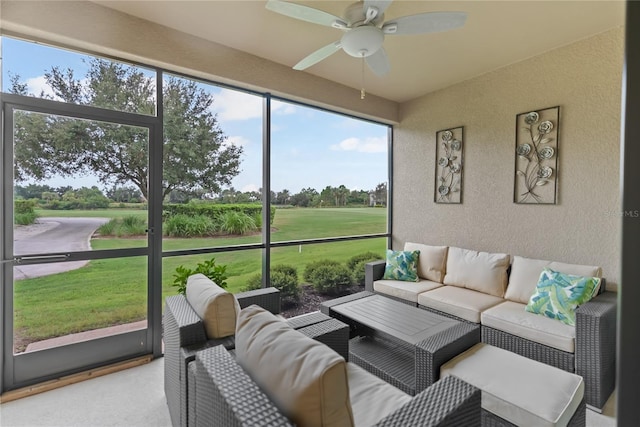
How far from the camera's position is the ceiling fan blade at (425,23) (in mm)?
1910

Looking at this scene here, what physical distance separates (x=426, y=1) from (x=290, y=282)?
10.3ft

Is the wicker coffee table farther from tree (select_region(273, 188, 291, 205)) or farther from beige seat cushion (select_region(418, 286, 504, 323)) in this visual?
tree (select_region(273, 188, 291, 205))

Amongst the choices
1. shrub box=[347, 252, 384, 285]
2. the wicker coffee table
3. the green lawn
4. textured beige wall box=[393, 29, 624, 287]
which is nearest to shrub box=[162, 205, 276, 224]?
the green lawn

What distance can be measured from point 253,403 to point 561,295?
263cm

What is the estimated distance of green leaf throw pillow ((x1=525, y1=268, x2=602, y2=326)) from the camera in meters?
2.45

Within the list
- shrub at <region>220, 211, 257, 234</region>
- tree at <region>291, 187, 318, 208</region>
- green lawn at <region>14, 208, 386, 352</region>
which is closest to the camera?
green lawn at <region>14, 208, 386, 352</region>

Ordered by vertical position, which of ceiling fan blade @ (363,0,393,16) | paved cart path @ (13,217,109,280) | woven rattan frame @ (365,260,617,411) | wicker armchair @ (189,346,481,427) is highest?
ceiling fan blade @ (363,0,393,16)

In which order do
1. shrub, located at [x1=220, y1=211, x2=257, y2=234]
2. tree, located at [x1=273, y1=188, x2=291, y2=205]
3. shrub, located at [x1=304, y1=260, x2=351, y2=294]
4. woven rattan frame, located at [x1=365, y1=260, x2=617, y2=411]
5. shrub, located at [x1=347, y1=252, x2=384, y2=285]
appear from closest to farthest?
1. woven rattan frame, located at [x1=365, y1=260, x2=617, y2=411]
2. shrub, located at [x1=220, y1=211, x2=257, y2=234]
3. tree, located at [x1=273, y1=188, x2=291, y2=205]
4. shrub, located at [x1=304, y1=260, x2=351, y2=294]
5. shrub, located at [x1=347, y1=252, x2=384, y2=285]

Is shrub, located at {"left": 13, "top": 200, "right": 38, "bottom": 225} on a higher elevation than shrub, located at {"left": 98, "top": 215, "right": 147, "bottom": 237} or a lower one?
higher

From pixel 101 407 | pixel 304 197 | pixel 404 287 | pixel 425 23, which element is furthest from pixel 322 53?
pixel 101 407

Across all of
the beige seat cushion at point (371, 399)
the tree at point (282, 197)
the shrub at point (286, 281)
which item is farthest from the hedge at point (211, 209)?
the beige seat cushion at point (371, 399)

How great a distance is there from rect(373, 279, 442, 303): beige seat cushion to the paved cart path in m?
2.87

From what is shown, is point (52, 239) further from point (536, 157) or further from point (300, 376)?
point (536, 157)

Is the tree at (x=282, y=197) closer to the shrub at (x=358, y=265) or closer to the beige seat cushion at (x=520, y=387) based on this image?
the shrub at (x=358, y=265)
